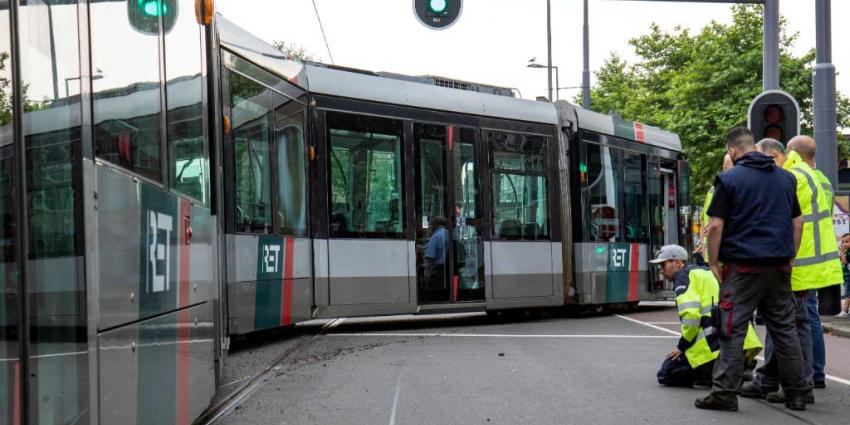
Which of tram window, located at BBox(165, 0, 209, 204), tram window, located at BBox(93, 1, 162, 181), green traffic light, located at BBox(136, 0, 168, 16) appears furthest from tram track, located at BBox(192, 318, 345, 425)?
green traffic light, located at BBox(136, 0, 168, 16)

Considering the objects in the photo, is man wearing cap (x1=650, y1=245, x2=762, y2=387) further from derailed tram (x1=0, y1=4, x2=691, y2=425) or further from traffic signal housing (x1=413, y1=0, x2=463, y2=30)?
traffic signal housing (x1=413, y1=0, x2=463, y2=30)

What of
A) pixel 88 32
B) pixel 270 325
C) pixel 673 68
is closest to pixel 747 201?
pixel 88 32

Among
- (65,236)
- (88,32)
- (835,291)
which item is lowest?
(835,291)

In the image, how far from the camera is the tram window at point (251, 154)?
10.5 meters

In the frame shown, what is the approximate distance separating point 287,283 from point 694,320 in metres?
5.03

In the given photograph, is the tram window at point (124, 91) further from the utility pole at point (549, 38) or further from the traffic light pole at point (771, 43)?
the utility pole at point (549, 38)

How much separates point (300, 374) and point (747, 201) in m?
3.86

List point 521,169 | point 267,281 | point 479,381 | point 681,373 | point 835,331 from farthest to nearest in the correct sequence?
point 521,169
point 835,331
point 267,281
point 479,381
point 681,373

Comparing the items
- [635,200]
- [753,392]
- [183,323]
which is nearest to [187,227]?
[183,323]

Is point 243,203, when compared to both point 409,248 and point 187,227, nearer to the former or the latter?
point 409,248

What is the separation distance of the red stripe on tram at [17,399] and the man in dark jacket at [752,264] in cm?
511

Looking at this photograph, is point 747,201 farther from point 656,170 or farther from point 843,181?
point 843,181

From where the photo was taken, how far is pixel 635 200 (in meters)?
17.5

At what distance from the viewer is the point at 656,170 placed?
60.6ft
